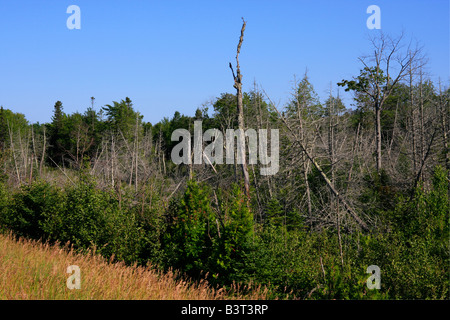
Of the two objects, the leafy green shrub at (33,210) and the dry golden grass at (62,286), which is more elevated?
the leafy green shrub at (33,210)

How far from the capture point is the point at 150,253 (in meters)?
13.1

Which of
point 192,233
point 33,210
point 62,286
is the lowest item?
point 62,286

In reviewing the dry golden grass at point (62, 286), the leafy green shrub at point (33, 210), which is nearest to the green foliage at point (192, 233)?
the dry golden grass at point (62, 286)

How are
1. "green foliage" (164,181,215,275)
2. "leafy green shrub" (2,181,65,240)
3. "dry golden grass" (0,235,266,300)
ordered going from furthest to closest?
"leafy green shrub" (2,181,65,240)
"green foliage" (164,181,215,275)
"dry golden grass" (0,235,266,300)

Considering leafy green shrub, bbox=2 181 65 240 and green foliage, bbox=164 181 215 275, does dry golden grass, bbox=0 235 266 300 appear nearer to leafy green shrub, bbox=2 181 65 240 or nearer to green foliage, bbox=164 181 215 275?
green foliage, bbox=164 181 215 275

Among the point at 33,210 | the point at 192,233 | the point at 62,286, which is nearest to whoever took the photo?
the point at 62,286

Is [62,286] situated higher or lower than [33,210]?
lower

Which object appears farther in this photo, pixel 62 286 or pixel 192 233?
pixel 192 233

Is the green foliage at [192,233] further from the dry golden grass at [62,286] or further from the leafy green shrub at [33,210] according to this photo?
the leafy green shrub at [33,210]

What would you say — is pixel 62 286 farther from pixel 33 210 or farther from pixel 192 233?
pixel 33 210

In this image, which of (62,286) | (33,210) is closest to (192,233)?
(62,286)

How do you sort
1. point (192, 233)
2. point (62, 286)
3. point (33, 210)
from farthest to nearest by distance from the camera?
point (33, 210), point (192, 233), point (62, 286)

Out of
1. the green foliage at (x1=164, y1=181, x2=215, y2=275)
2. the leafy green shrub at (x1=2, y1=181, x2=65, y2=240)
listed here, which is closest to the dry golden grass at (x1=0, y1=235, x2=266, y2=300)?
the green foliage at (x1=164, y1=181, x2=215, y2=275)
